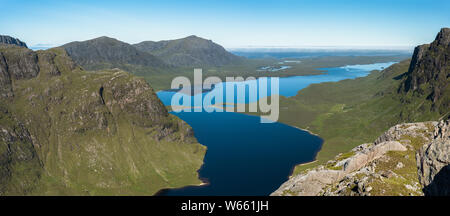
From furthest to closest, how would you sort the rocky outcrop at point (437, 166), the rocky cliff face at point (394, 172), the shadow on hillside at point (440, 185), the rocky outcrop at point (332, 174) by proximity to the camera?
the rocky outcrop at point (332, 174), the rocky cliff face at point (394, 172), the rocky outcrop at point (437, 166), the shadow on hillside at point (440, 185)

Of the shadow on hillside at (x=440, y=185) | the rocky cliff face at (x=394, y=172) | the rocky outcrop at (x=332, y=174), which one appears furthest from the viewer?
the rocky outcrop at (x=332, y=174)

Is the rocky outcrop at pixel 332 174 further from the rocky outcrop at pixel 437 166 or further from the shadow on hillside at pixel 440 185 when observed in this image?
Answer: the shadow on hillside at pixel 440 185

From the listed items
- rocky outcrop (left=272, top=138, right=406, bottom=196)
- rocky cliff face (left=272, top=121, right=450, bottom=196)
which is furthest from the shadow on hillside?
rocky outcrop (left=272, top=138, right=406, bottom=196)

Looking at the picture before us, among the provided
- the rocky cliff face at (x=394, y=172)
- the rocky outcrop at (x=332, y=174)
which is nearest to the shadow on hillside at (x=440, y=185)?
the rocky cliff face at (x=394, y=172)

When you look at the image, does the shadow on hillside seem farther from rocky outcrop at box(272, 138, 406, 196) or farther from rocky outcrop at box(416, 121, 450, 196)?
rocky outcrop at box(272, 138, 406, 196)

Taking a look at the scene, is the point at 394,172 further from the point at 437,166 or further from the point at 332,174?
the point at 332,174

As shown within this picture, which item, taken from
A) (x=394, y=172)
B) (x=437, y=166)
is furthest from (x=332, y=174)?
(x=437, y=166)
